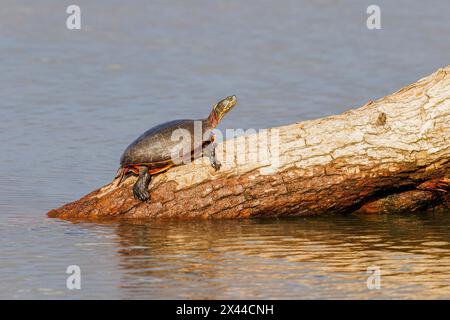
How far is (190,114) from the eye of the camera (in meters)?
14.6

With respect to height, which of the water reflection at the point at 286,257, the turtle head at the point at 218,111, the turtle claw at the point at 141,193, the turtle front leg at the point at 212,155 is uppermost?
the turtle head at the point at 218,111

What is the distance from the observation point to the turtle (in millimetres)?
9719

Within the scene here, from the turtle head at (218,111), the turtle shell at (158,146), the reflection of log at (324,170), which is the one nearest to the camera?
the reflection of log at (324,170)

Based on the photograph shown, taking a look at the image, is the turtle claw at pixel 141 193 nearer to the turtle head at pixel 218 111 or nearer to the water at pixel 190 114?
the water at pixel 190 114

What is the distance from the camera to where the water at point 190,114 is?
7793mm

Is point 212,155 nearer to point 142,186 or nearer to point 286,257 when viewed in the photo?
point 142,186

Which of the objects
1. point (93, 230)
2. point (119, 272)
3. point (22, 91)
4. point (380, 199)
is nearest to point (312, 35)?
point (22, 91)

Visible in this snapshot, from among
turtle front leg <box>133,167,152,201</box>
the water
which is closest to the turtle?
turtle front leg <box>133,167,152,201</box>

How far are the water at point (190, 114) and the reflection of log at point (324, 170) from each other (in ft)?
0.74

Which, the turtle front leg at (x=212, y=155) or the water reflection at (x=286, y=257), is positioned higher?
the turtle front leg at (x=212, y=155)

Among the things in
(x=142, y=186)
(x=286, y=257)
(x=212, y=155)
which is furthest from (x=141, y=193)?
(x=286, y=257)

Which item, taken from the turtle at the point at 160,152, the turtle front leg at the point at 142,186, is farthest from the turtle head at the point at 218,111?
the turtle front leg at the point at 142,186

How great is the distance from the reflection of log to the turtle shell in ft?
0.63

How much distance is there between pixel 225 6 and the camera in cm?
2011
